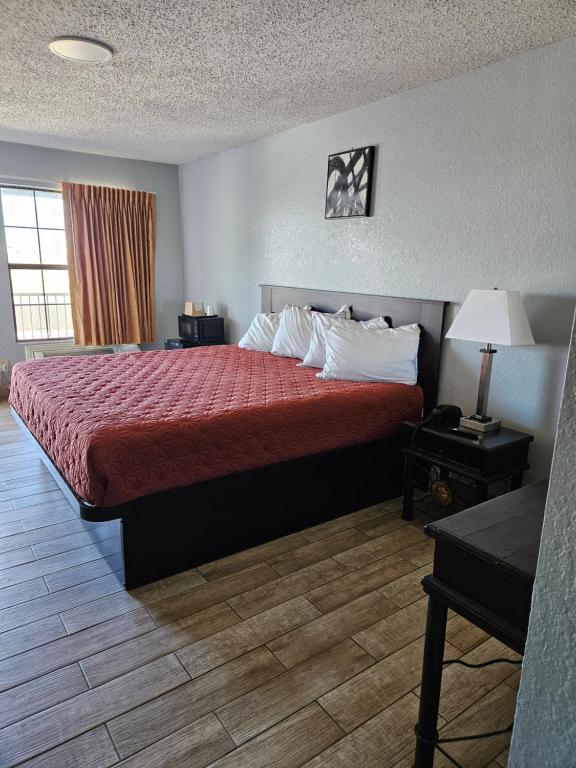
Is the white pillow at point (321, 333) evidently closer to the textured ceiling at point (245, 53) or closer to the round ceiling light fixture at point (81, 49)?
the textured ceiling at point (245, 53)

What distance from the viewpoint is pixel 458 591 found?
1197 mm

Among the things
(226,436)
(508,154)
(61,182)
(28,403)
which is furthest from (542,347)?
(61,182)

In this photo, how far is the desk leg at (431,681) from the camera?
1273 mm

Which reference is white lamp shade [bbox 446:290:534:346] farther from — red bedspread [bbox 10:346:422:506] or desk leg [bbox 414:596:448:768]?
desk leg [bbox 414:596:448:768]

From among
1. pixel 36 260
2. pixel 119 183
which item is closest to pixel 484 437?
pixel 119 183

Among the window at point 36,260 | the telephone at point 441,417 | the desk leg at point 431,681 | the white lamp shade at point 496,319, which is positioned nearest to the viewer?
the desk leg at point 431,681

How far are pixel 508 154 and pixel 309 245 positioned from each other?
1.76 m

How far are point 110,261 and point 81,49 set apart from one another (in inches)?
121

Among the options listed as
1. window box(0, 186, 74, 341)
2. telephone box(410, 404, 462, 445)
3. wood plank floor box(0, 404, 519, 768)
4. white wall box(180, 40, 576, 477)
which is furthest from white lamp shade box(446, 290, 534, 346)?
window box(0, 186, 74, 341)

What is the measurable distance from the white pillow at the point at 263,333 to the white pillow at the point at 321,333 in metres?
0.65

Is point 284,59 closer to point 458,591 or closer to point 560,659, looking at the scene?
point 458,591

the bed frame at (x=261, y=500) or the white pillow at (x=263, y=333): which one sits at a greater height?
the white pillow at (x=263, y=333)

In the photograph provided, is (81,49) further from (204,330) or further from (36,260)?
(36,260)

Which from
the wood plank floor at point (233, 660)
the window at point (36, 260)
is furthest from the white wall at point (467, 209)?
the window at point (36, 260)
